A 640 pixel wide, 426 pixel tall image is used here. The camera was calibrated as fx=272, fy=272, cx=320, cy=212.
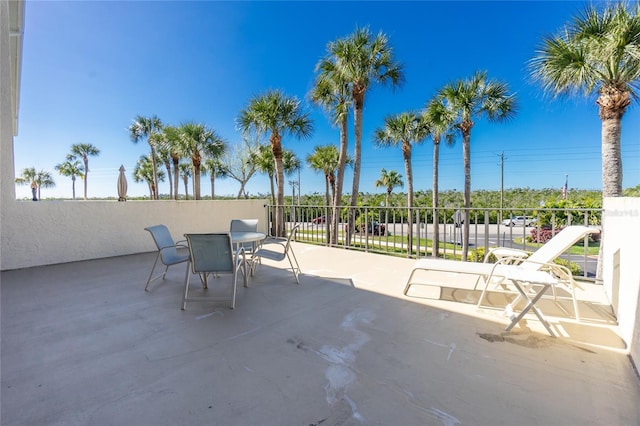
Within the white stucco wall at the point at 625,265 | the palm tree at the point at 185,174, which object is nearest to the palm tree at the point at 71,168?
the palm tree at the point at 185,174

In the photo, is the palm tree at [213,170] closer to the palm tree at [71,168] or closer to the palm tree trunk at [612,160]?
the palm tree at [71,168]

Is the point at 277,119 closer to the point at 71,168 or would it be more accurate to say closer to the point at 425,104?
the point at 425,104

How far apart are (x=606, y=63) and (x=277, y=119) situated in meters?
7.94

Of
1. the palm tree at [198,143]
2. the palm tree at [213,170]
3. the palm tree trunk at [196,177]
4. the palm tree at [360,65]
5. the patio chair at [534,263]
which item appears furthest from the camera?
the palm tree at [213,170]

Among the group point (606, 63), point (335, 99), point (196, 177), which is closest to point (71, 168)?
point (196, 177)

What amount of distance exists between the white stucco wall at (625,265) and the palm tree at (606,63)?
3137 mm

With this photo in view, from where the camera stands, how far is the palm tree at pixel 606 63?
4.88 metres

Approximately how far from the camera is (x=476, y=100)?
10.7 m

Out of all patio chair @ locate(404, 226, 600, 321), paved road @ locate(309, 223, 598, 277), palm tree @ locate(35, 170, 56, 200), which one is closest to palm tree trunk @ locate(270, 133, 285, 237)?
paved road @ locate(309, 223, 598, 277)

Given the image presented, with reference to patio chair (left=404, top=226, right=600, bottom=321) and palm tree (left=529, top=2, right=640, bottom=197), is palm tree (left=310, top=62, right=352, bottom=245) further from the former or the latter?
patio chair (left=404, top=226, right=600, bottom=321)

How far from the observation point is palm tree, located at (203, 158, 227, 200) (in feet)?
69.4

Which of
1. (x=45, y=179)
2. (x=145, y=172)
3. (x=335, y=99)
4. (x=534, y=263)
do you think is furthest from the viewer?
(x=45, y=179)

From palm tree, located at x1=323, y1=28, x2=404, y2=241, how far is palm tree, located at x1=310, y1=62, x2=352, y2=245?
62 mm

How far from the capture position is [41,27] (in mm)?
7297
